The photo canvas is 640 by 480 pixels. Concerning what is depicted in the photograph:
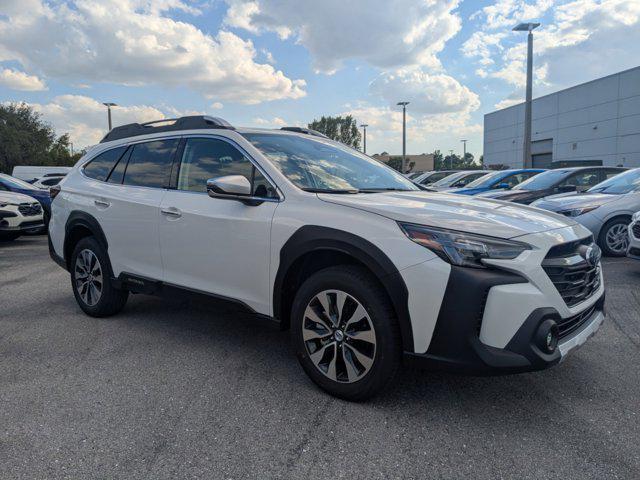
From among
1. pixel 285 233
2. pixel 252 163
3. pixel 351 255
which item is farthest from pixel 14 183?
pixel 351 255

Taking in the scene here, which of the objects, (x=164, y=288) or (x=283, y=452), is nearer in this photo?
(x=283, y=452)

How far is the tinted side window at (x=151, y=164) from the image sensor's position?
4.07 metres

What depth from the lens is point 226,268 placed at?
346cm

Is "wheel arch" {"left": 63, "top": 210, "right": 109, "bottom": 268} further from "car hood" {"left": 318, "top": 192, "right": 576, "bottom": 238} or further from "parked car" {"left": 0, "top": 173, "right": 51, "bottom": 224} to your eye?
"parked car" {"left": 0, "top": 173, "right": 51, "bottom": 224}

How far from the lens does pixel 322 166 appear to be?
3.64m

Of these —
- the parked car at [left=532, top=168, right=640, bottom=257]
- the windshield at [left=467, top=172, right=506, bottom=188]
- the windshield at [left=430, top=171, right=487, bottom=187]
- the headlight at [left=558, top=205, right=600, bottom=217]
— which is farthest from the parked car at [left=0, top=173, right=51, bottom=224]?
the parked car at [left=532, top=168, right=640, bottom=257]

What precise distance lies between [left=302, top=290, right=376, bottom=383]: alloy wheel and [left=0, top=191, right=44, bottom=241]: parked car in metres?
9.26

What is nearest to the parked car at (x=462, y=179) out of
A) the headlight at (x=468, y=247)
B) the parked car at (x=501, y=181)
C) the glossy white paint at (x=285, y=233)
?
the parked car at (x=501, y=181)

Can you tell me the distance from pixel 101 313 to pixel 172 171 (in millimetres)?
1670

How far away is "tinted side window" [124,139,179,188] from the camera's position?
4.07m

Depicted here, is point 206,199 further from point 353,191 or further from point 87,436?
point 87,436

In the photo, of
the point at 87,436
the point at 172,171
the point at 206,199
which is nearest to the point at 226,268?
the point at 206,199

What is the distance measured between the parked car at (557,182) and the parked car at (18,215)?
930cm

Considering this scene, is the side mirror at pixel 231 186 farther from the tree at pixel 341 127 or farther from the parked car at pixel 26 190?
the tree at pixel 341 127
